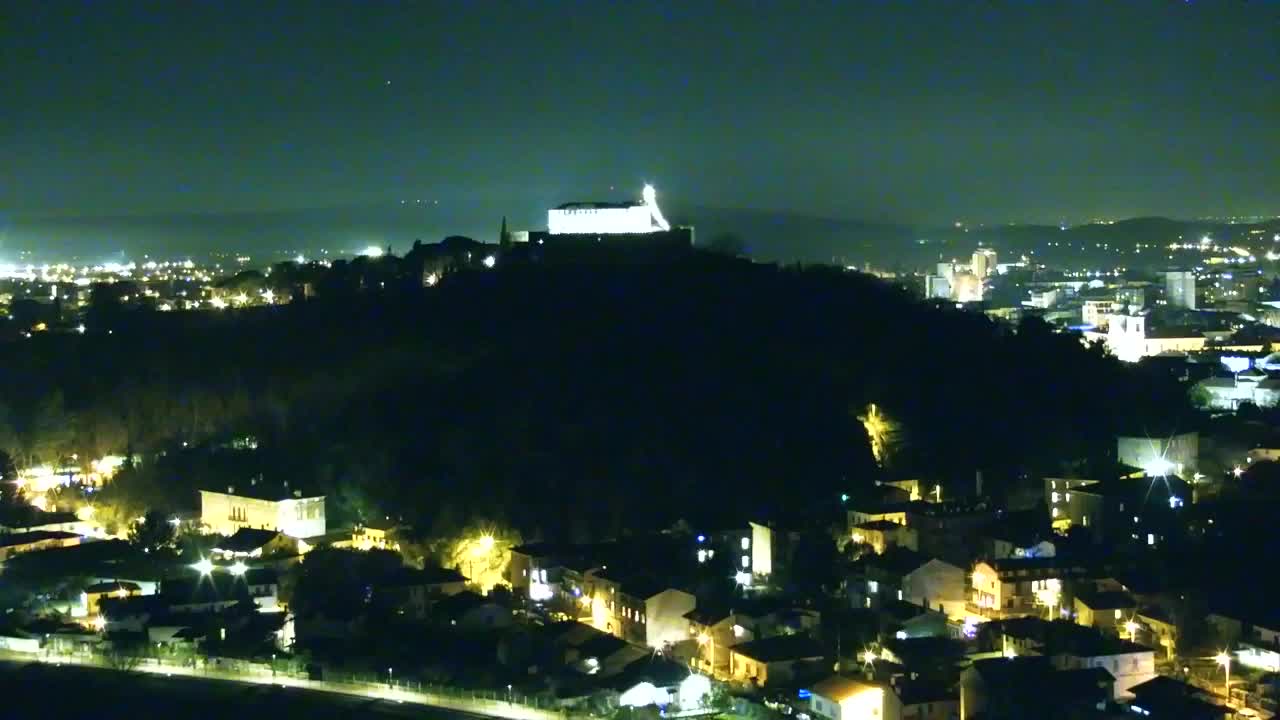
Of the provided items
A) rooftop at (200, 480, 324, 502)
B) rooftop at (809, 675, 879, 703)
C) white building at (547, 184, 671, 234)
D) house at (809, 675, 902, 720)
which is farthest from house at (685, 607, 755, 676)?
white building at (547, 184, 671, 234)

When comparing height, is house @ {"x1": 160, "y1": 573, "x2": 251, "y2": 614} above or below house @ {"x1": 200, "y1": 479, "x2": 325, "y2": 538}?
below

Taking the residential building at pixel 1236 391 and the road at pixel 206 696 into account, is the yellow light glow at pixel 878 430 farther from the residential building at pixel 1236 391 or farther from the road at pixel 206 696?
the road at pixel 206 696

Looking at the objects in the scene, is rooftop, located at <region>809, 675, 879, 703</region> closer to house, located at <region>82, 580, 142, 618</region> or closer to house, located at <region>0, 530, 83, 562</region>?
house, located at <region>82, 580, 142, 618</region>

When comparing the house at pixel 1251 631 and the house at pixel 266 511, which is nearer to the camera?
the house at pixel 1251 631

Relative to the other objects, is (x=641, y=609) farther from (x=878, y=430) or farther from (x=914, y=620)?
(x=878, y=430)

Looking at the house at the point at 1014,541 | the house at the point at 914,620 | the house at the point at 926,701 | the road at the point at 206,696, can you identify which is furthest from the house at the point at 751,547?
the road at the point at 206,696

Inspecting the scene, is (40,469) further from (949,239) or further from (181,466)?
(949,239)
